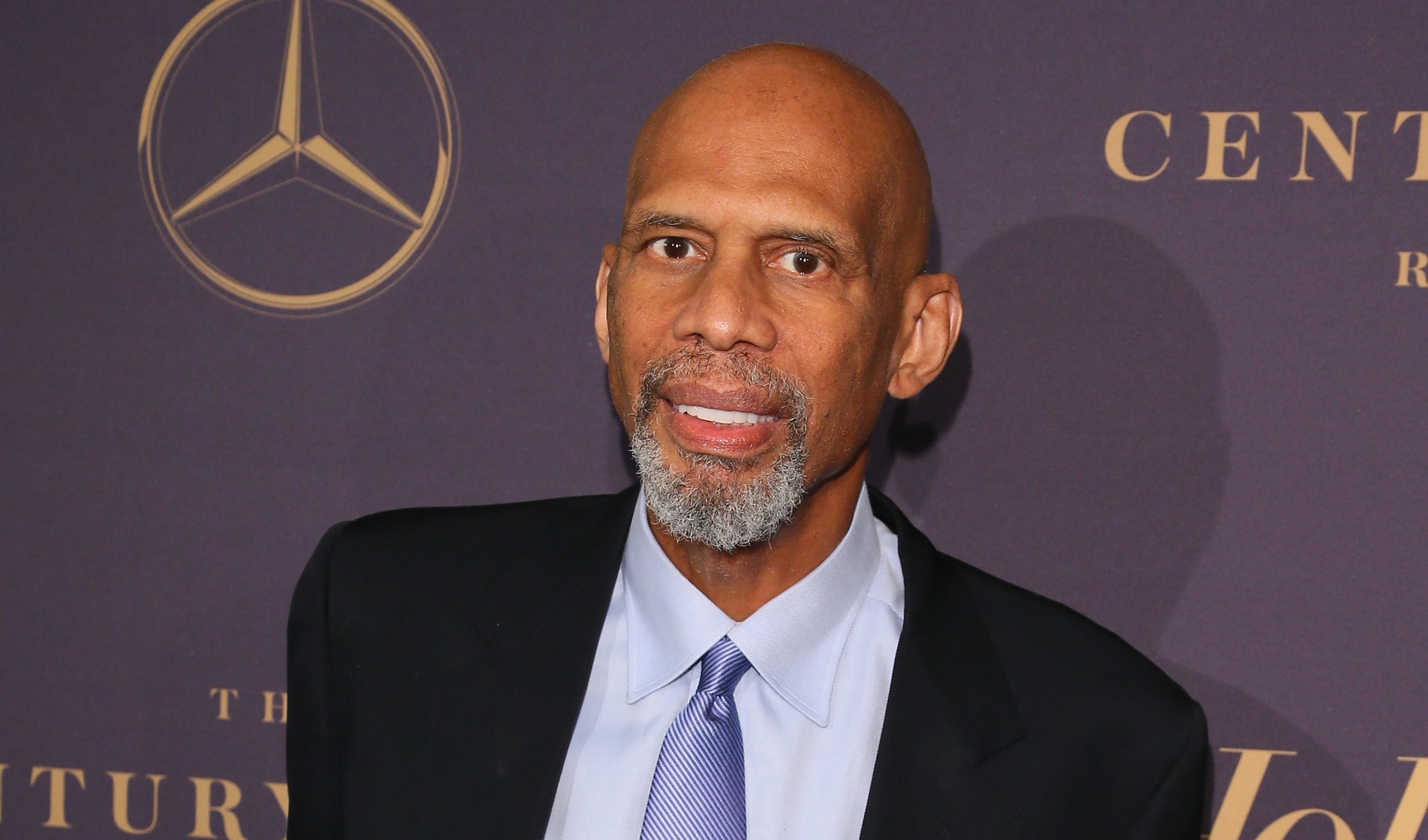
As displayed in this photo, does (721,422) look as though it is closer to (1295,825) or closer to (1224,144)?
(1224,144)

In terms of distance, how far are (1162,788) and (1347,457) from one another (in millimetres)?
549

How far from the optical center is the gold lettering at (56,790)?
1.74 meters

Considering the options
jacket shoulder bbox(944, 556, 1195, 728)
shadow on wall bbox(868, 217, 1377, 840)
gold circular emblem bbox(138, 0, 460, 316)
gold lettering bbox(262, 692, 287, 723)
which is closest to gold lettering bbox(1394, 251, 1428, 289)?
shadow on wall bbox(868, 217, 1377, 840)

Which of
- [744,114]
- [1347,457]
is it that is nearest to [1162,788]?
[1347,457]

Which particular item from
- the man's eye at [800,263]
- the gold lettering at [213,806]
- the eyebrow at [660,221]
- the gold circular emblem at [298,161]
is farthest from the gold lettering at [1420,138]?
the gold lettering at [213,806]

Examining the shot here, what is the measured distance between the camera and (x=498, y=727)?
121 cm

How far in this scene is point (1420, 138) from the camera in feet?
4.86

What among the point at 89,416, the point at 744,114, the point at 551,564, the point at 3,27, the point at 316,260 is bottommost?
→ the point at 551,564

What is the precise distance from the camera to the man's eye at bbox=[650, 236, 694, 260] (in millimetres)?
1162

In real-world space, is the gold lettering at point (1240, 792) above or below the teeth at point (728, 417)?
below

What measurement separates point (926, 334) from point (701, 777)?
519mm

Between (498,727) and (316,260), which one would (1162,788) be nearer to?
(498,727)

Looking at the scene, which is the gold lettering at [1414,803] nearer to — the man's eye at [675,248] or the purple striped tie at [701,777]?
the purple striped tie at [701,777]

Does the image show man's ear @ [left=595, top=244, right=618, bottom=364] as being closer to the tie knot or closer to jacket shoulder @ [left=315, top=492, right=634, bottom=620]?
jacket shoulder @ [left=315, top=492, right=634, bottom=620]
